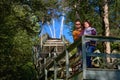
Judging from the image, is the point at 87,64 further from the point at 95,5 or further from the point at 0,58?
the point at 0,58

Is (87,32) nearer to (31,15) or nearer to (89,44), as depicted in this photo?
(89,44)

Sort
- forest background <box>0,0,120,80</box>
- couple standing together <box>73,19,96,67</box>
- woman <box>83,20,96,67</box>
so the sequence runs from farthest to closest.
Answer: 1. forest background <box>0,0,120,80</box>
2. couple standing together <box>73,19,96,67</box>
3. woman <box>83,20,96,67</box>

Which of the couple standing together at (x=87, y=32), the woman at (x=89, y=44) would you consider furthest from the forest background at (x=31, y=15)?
the woman at (x=89, y=44)

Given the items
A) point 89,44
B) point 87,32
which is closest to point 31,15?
point 87,32

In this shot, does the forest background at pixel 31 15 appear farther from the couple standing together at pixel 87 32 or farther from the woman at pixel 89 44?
the woman at pixel 89 44

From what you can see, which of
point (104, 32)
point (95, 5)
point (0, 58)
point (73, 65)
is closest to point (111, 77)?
point (73, 65)

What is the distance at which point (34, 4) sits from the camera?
18.8 metres

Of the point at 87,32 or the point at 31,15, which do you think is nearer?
the point at 87,32

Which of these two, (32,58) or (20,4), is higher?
(20,4)

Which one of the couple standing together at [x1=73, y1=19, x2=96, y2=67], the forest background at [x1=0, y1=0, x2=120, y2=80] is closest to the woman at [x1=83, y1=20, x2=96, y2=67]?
the couple standing together at [x1=73, y1=19, x2=96, y2=67]

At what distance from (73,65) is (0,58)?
966 centimetres

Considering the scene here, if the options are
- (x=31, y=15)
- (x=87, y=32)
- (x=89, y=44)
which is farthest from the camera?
(x=31, y=15)

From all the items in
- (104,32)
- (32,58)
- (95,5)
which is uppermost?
(95,5)

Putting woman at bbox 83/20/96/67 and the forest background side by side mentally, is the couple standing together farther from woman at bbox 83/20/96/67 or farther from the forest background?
the forest background
